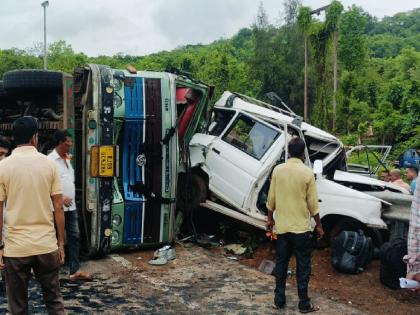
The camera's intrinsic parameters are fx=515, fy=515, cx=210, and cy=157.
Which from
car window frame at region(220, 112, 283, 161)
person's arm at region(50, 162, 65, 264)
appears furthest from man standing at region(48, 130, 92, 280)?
car window frame at region(220, 112, 283, 161)

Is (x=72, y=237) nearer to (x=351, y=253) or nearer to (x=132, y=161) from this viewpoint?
(x=132, y=161)

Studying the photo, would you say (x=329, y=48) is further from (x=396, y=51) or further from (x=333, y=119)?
(x=396, y=51)

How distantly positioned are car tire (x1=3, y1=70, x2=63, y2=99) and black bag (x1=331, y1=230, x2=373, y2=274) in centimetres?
455

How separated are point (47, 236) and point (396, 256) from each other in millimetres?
3957

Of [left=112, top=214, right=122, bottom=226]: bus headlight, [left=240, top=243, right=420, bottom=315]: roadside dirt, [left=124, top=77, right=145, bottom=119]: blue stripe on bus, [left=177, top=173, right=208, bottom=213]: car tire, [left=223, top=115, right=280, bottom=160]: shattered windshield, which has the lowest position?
[left=240, top=243, right=420, bottom=315]: roadside dirt

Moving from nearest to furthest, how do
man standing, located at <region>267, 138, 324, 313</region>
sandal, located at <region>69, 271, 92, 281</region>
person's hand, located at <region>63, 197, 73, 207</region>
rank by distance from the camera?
man standing, located at <region>267, 138, 324, 313</region>
person's hand, located at <region>63, 197, 73, 207</region>
sandal, located at <region>69, 271, 92, 281</region>

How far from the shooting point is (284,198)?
5.02 m

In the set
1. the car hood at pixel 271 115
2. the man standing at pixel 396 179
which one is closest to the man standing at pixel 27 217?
the car hood at pixel 271 115

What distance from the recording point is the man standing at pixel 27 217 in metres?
3.51

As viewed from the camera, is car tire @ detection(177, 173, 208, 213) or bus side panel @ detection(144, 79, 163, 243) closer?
bus side panel @ detection(144, 79, 163, 243)

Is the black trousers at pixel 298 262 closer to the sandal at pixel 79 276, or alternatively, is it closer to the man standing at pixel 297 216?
the man standing at pixel 297 216

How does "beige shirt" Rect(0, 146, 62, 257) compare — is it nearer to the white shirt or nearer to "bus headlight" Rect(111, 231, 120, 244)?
the white shirt

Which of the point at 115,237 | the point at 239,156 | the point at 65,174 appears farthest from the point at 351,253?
the point at 65,174

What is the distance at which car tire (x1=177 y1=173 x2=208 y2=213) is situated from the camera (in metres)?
7.64
